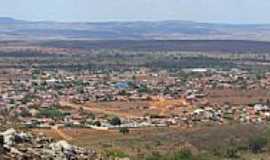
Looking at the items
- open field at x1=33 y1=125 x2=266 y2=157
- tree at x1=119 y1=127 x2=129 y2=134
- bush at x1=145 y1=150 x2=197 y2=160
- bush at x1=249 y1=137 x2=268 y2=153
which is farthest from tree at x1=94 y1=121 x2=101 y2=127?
bush at x1=145 y1=150 x2=197 y2=160

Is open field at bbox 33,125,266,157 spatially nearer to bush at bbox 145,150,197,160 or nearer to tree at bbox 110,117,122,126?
bush at bbox 145,150,197,160

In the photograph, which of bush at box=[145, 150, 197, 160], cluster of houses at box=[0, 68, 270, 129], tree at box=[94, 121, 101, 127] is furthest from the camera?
cluster of houses at box=[0, 68, 270, 129]

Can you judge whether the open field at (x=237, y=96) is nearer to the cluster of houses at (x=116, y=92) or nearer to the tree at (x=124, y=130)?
the cluster of houses at (x=116, y=92)

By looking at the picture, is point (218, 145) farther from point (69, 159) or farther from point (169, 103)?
point (169, 103)

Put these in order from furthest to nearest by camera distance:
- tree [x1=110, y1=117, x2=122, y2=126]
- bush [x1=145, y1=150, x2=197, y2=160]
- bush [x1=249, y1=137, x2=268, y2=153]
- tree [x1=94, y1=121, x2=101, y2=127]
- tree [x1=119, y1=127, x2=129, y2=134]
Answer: tree [x1=110, y1=117, x2=122, y2=126] → tree [x1=94, y1=121, x2=101, y2=127] → tree [x1=119, y1=127, x2=129, y2=134] → bush [x1=249, y1=137, x2=268, y2=153] → bush [x1=145, y1=150, x2=197, y2=160]

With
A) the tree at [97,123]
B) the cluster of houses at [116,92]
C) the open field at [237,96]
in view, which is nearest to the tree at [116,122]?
the cluster of houses at [116,92]

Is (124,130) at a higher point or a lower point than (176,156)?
lower

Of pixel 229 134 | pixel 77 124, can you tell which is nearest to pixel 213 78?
pixel 77 124

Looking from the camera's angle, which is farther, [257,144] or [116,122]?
[116,122]

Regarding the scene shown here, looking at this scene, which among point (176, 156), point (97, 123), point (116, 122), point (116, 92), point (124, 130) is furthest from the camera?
point (116, 92)

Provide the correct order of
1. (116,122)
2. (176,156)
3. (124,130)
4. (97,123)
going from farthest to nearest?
A: (97,123) → (116,122) → (124,130) → (176,156)

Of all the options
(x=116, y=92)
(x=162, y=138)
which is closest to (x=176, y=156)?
(x=162, y=138)

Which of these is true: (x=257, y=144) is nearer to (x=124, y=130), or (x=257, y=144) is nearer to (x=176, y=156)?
(x=176, y=156)
